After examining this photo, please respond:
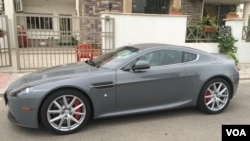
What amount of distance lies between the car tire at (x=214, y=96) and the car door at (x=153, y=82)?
1.59 feet

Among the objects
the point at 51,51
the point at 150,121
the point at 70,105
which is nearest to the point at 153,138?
the point at 150,121

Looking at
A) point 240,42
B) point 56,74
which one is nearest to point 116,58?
point 56,74

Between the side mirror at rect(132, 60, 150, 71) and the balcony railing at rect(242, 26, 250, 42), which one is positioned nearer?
the side mirror at rect(132, 60, 150, 71)

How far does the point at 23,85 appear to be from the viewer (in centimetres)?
367

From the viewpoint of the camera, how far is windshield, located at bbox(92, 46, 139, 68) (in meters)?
4.19

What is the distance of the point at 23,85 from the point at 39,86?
0.30 metres

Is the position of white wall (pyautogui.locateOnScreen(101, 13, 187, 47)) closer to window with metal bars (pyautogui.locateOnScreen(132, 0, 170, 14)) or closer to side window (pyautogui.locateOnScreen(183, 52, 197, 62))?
window with metal bars (pyautogui.locateOnScreen(132, 0, 170, 14))

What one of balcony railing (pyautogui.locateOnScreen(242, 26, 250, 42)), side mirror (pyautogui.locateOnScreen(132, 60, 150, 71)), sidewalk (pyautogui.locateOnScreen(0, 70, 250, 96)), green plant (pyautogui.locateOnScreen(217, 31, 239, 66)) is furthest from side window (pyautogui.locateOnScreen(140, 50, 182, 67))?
balcony railing (pyautogui.locateOnScreen(242, 26, 250, 42))

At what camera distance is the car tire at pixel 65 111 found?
11.7 feet

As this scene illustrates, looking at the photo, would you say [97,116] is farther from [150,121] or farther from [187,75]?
[187,75]

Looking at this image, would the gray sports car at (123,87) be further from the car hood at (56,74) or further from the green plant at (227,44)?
the green plant at (227,44)

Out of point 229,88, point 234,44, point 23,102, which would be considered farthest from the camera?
point 234,44

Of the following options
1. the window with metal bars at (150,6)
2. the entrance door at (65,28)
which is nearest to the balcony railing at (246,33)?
the window with metal bars at (150,6)

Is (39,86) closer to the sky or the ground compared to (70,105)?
closer to the sky
